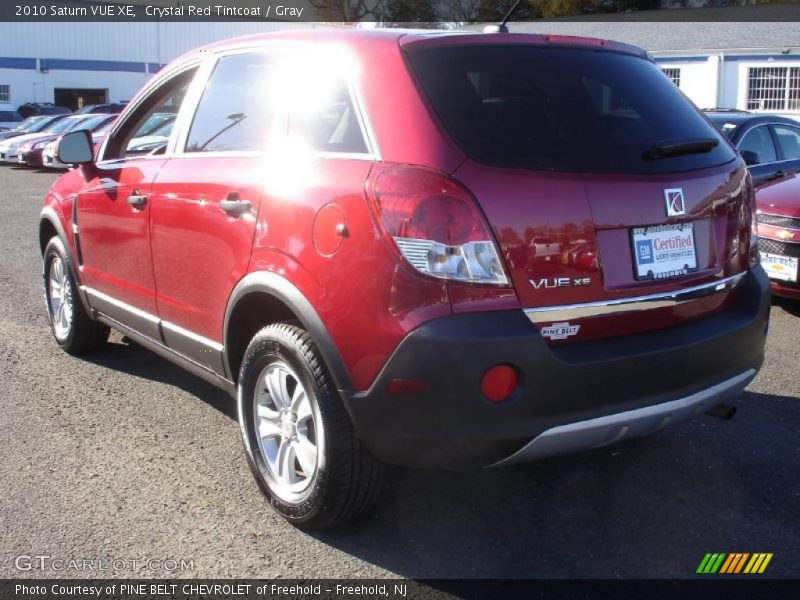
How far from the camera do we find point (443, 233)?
9.23 feet

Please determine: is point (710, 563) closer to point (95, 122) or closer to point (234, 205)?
point (234, 205)

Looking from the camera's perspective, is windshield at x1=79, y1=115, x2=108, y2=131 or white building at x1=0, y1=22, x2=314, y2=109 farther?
white building at x1=0, y1=22, x2=314, y2=109

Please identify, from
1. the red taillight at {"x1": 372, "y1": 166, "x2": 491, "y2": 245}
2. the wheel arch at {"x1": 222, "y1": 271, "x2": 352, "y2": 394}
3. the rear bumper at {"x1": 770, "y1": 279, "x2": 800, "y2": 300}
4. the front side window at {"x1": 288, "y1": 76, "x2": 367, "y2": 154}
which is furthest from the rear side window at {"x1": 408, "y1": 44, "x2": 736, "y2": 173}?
the rear bumper at {"x1": 770, "y1": 279, "x2": 800, "y2": 300}

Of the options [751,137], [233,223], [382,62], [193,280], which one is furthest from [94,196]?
[751,137]

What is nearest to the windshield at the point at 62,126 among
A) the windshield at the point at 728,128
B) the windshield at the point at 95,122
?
the windshield at the point at 95,122

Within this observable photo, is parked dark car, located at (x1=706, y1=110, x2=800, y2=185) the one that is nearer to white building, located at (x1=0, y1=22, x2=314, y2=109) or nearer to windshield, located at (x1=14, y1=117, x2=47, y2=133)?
windshield, located at (x1=14, y1=117, x2=47, y2=133)

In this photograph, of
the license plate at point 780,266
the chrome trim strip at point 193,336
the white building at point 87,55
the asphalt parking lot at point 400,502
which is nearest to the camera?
the asphalt parking lot at point 400,502

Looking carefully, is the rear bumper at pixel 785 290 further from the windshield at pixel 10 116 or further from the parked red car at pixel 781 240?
the windshield at pixel 10 116

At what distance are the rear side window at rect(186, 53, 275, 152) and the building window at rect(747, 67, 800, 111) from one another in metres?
27.4

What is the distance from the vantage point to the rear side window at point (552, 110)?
300 centimetres

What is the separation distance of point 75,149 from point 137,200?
2.55ft

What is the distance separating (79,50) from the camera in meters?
47.6

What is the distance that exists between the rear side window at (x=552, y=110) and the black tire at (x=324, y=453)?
3.08 ft

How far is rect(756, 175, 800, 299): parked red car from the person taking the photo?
21.0 feet
